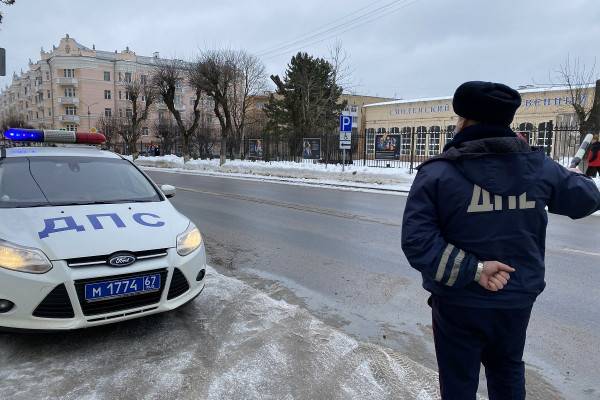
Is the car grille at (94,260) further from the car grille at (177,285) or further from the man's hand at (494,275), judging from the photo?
the man's hand at (494,275)

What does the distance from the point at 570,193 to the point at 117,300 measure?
3033 millimetres

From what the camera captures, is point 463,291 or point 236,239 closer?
point 463,291

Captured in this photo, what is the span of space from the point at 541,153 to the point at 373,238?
596cm

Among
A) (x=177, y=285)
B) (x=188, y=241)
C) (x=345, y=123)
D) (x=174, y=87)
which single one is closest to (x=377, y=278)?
(x=188, y=241)

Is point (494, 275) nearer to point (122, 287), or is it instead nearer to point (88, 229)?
point (122, 287)

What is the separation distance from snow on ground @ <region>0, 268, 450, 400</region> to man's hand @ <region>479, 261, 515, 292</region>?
4.57 feet

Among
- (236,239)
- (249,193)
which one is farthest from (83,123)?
(236,239)

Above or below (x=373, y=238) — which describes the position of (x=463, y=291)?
above

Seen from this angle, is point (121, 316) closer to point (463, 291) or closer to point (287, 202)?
point (463, 291)

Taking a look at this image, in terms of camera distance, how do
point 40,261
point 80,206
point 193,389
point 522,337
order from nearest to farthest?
point 522,337 < point 193,389 < point 40,261 < point 80,206

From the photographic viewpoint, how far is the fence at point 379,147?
22.5 metres

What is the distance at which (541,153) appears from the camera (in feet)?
6.66

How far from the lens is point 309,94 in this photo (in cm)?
4147

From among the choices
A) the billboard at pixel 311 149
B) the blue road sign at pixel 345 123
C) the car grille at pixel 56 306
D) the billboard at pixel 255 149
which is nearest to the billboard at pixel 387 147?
the blue road sign at pixel 345 123
